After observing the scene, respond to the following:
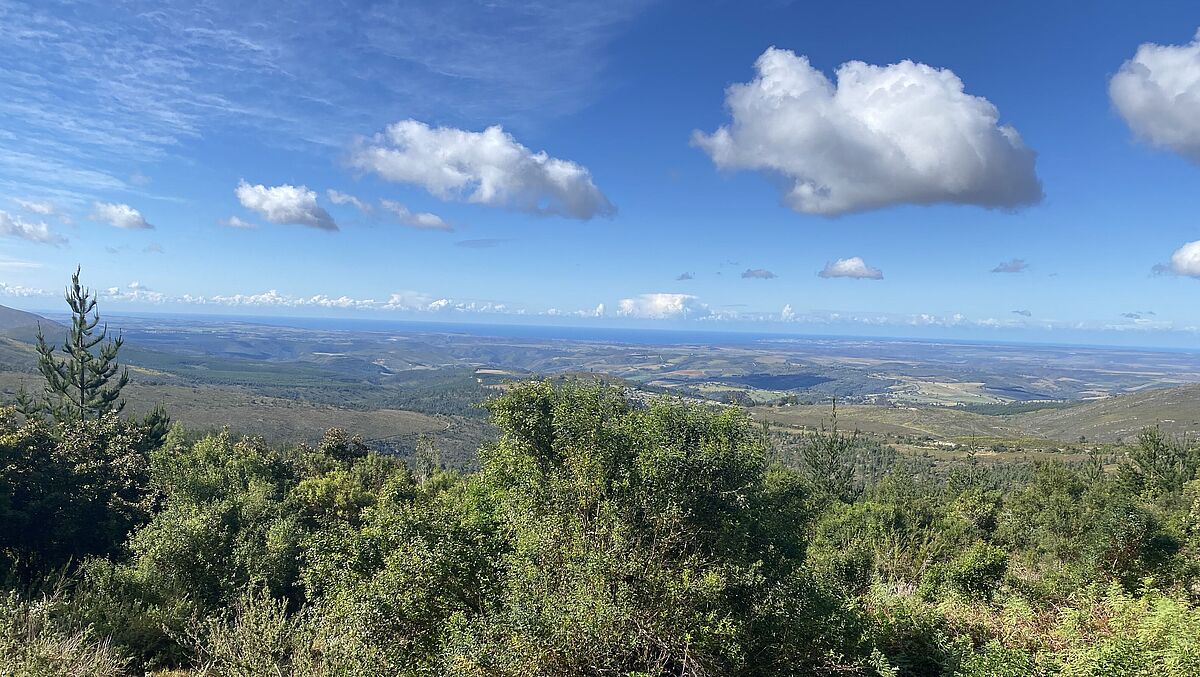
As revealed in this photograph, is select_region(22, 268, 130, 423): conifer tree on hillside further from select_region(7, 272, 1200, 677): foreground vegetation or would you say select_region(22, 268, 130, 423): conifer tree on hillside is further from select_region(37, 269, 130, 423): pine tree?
select_region(7, 272, 1200, 677): foreground vegetation

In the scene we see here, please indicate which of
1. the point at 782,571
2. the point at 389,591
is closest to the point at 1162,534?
the point at 782,571

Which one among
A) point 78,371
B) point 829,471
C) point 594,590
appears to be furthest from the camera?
point 829,471

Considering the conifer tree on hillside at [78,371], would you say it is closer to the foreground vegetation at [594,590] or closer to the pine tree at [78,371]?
the pine tree at [78,371]

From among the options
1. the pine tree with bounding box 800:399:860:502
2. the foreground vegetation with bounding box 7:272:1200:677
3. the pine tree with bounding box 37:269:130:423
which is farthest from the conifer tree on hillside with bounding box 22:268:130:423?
the pine tree with bounding box 800:399:860:502

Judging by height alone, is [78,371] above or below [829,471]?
above

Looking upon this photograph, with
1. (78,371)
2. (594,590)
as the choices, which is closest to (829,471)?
(594,590)

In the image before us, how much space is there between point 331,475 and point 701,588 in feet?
167

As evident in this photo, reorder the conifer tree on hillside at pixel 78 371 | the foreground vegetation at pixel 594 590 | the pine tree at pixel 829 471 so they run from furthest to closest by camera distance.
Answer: the pine tree at pixel 829 471 → the conifer tree on hillside at pixel 78 371 → the foreground vegetation at pixel 594 590

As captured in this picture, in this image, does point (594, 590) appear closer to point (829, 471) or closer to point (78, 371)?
point (78, 371)

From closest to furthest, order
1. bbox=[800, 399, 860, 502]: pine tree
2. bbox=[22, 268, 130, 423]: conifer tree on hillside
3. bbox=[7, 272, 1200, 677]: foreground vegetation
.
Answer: bbox=[7, 272, 1200, 677]: foreground vegetation, bbox=[22, 268, 130, 423]: conifer tree on hillside, bbox=[800, 399, 860, 502]: pine tree

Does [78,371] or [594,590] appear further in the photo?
[78,371]

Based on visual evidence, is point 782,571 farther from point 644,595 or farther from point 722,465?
point 644,595

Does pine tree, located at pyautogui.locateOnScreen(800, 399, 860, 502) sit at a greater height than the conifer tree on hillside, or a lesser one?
lesser

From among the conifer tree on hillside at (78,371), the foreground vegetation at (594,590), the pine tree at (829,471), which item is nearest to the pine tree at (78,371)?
the conifer tree on hillside at (78,371)
